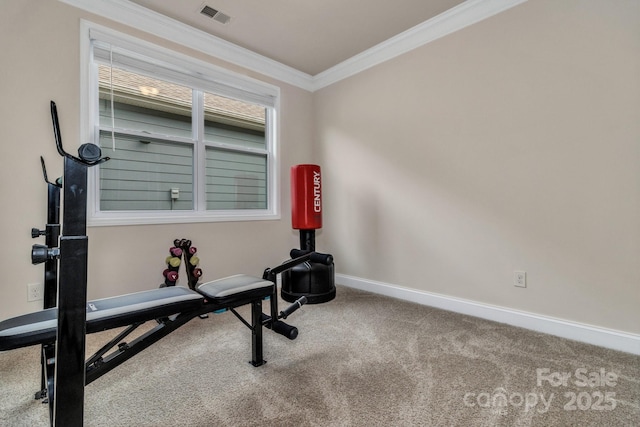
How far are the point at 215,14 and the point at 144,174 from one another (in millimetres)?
1524

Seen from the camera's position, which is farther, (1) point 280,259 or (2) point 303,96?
(2) point 303,96

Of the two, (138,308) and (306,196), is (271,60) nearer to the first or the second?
(306,196)

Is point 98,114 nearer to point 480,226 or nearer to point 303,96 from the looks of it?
point 303,96

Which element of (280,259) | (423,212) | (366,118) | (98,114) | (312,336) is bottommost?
(312,336)

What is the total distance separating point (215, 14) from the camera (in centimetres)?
262

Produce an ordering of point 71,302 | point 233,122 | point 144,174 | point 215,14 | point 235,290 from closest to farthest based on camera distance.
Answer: point 71,302 < point 235,290 < point 215,14 < point 144,174 < point 233,122

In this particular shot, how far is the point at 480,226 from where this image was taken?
8.34 ft

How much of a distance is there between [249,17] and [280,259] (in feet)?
8.00

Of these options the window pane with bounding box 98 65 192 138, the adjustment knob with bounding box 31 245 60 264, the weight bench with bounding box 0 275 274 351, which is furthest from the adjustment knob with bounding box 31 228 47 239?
the window pane with bounding box 98 65 192 138

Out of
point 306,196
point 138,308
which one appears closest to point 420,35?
point 306,196

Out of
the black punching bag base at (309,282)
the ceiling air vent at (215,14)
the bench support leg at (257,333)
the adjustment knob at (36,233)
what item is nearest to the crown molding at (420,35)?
the ceiling air vent at (215,14)

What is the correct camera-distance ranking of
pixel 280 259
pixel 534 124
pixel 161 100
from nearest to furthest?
pixel 534 124 < pixel 161 100 < pixel 280 259

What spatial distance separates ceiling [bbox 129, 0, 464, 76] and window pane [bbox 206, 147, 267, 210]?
114 cm

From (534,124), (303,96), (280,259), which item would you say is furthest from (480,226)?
(303,96)
